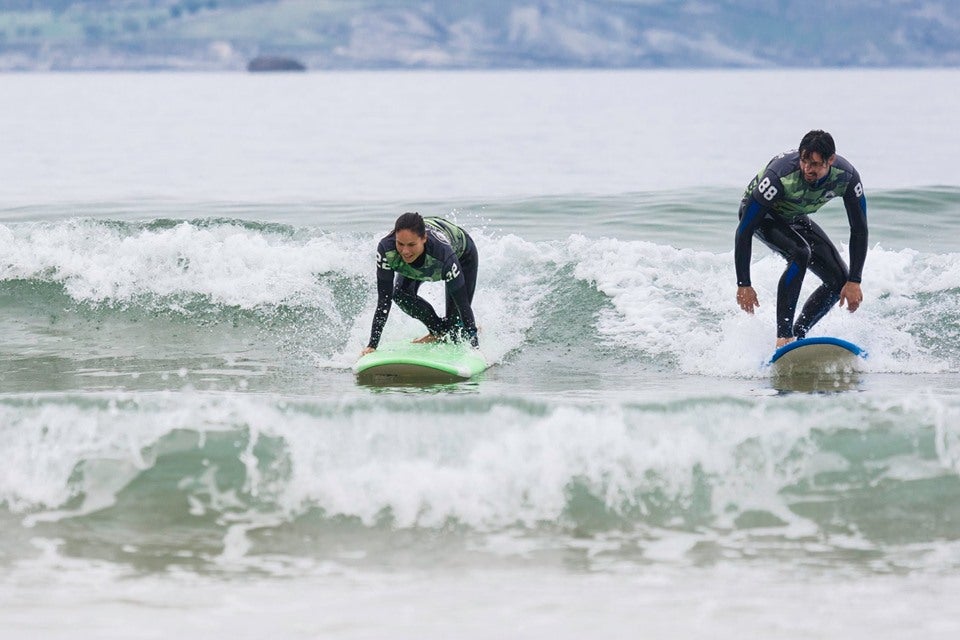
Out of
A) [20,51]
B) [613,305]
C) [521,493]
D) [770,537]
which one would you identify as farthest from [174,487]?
[20,51]

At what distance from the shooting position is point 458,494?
260 inches

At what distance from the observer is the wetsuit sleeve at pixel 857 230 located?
8.55m

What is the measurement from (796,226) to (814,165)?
830mm

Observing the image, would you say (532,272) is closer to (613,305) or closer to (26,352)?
(613,305)

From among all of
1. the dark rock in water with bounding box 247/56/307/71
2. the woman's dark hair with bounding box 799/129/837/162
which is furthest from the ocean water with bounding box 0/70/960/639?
the dark rock in water with bounding box 247/56/307/71

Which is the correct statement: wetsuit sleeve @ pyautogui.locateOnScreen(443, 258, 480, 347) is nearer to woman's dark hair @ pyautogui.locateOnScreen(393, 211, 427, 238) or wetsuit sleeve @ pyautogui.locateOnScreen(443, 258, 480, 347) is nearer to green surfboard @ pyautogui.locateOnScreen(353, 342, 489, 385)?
green surfboard @ pyautogui.locateOnScreen(353, 342, 489, 385)

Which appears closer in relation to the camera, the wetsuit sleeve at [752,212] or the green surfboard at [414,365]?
the wetsuit sleeve at [752,212]

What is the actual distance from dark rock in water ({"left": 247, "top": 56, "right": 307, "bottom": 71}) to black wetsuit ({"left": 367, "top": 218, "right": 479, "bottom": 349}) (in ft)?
545

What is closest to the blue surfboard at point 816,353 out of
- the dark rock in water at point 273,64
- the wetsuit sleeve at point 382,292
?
the wetsuit sleeve at point 382,292

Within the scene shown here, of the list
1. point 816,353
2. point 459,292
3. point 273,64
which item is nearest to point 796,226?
point 816,353

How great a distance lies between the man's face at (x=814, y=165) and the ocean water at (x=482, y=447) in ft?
4.82

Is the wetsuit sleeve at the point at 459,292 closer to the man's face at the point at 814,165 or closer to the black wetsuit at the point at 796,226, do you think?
the black wetsuit at the point at 796,226

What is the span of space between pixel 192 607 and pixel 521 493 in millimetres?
1956

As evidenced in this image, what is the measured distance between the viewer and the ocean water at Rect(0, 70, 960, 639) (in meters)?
5.57
